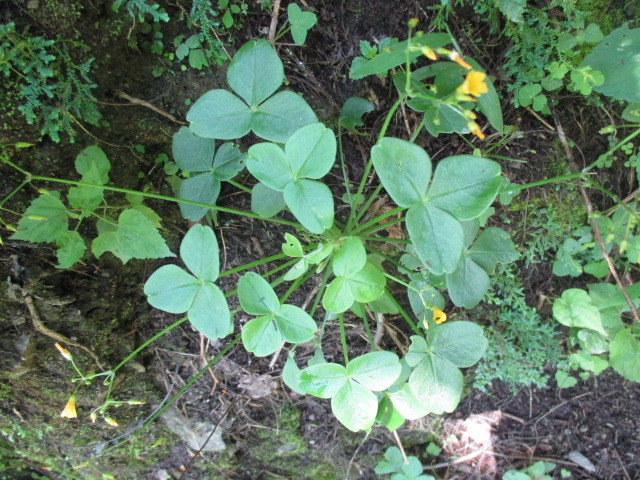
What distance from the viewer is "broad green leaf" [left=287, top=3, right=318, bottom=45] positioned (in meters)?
1.79

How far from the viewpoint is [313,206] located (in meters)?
1.44

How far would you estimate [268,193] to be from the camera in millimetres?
1811

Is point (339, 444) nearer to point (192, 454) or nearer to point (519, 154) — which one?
point (192, 454)

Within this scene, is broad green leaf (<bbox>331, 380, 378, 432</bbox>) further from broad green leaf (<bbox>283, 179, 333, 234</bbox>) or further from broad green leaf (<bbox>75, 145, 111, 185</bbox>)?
broad green leaf (<bbox>75, 145, 111, 185</bbox>)

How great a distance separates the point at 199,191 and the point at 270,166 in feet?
1.61

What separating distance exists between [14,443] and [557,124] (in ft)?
10.1

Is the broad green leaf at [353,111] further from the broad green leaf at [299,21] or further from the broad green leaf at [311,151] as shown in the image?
the broad green leaf at [311,151]

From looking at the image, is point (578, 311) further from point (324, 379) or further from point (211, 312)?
point (211, 312)

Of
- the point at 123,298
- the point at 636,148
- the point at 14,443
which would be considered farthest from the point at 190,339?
the point at 636,148

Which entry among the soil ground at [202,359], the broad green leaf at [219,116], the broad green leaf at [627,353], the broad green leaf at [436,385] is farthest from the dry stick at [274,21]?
the broad green leaf at [627,353]

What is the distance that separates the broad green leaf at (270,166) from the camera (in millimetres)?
1473

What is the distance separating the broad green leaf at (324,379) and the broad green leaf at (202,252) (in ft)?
1.63

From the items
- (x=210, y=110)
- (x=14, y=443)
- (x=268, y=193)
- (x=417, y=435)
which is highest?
(x=210, y=110)

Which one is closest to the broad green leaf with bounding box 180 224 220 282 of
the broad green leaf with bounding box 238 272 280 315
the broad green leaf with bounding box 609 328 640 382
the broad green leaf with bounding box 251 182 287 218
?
the broad green leaf with bounding box 238 272 280 315
